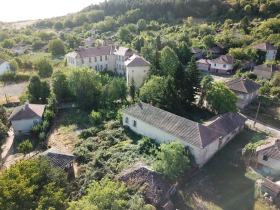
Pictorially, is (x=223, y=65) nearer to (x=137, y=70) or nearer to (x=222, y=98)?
(x=137, y=70)

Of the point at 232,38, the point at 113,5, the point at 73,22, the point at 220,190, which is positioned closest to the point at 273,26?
the point at 232,38

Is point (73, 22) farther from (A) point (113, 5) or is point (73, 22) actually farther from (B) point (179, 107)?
(B) point (179, 107)

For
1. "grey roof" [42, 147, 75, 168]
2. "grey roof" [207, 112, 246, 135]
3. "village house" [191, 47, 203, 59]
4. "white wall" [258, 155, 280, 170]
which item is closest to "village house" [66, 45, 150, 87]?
"village house" [191, 47, 203, 59]

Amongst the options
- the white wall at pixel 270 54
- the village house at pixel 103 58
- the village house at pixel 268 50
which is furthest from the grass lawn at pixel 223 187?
the white wall at pixel 270 54

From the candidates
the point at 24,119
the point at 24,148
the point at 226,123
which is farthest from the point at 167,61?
the point at 24,148

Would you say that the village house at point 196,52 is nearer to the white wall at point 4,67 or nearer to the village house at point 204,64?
the village house at point 204,64

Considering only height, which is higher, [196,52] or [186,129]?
[186,129]
